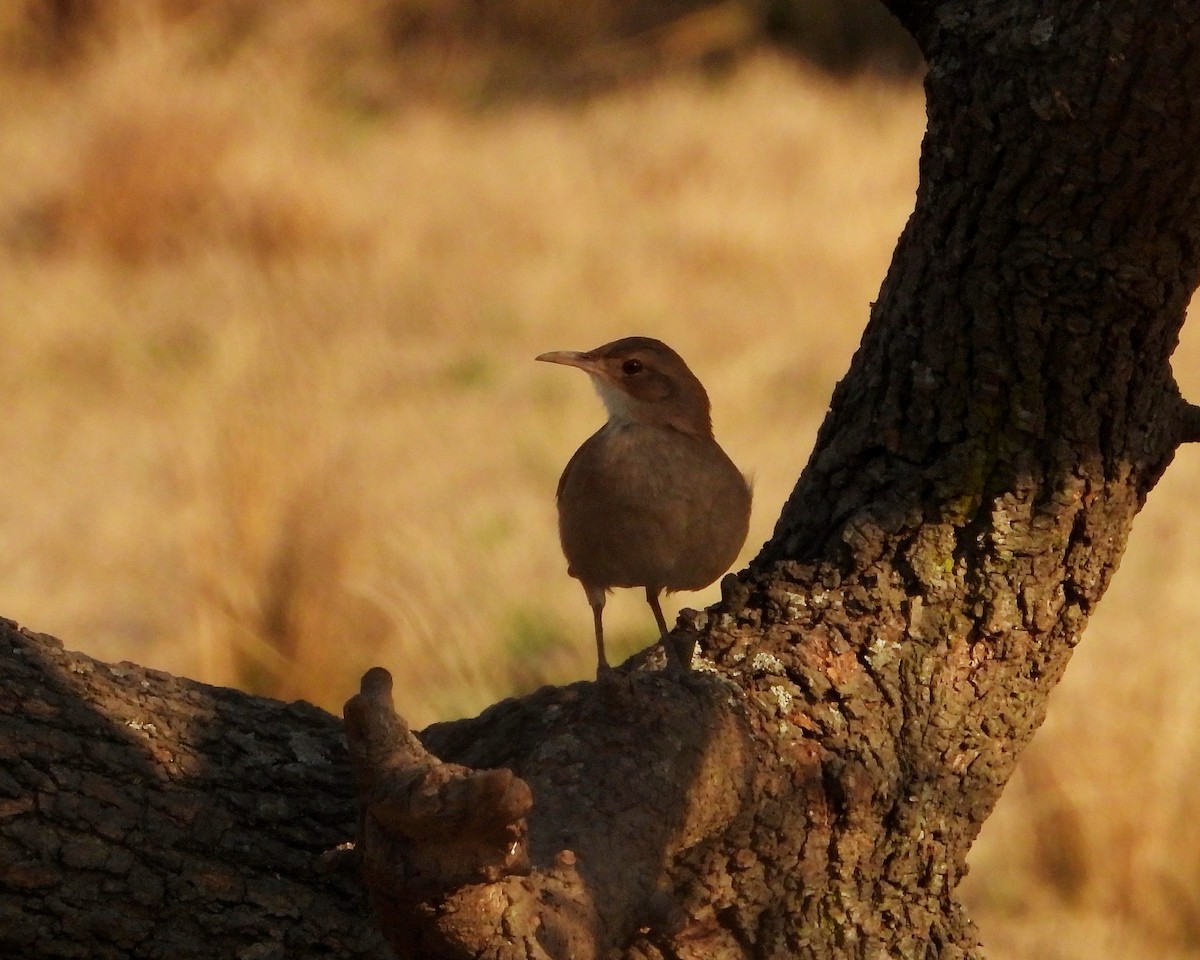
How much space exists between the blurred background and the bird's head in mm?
1883

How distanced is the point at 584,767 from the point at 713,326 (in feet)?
24.7

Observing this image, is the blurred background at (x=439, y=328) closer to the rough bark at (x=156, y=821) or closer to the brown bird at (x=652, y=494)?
the brown bird at (x=652, y=494)

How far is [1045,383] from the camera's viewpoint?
10.7ft

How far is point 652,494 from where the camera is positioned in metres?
3.97

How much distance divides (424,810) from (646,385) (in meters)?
2.29

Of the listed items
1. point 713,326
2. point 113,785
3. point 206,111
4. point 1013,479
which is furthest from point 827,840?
point 206,111

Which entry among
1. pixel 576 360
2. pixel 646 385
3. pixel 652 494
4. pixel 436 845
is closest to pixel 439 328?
pixel 576 360

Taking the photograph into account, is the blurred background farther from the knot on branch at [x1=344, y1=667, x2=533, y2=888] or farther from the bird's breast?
the knot on branch at [x1=344, y1=667, x2=533, y2=888]

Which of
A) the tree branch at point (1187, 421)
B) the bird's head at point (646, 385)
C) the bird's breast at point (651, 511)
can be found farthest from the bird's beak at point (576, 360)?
the tree branch at point (1187, 421)

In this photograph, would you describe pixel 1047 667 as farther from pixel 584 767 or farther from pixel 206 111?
pixel 206 111

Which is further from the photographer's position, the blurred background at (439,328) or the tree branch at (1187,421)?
the blurred background at (439,328)

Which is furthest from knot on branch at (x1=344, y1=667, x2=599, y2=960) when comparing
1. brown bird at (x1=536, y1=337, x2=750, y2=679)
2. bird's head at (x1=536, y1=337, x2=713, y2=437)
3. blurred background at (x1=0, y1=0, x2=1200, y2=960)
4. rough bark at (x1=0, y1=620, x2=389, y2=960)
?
blurred background at (x1=0, y1=0, x2=1200, y2=960)

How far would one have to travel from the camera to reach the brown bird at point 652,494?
13.1ft

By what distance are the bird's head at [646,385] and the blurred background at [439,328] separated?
1.88 m
